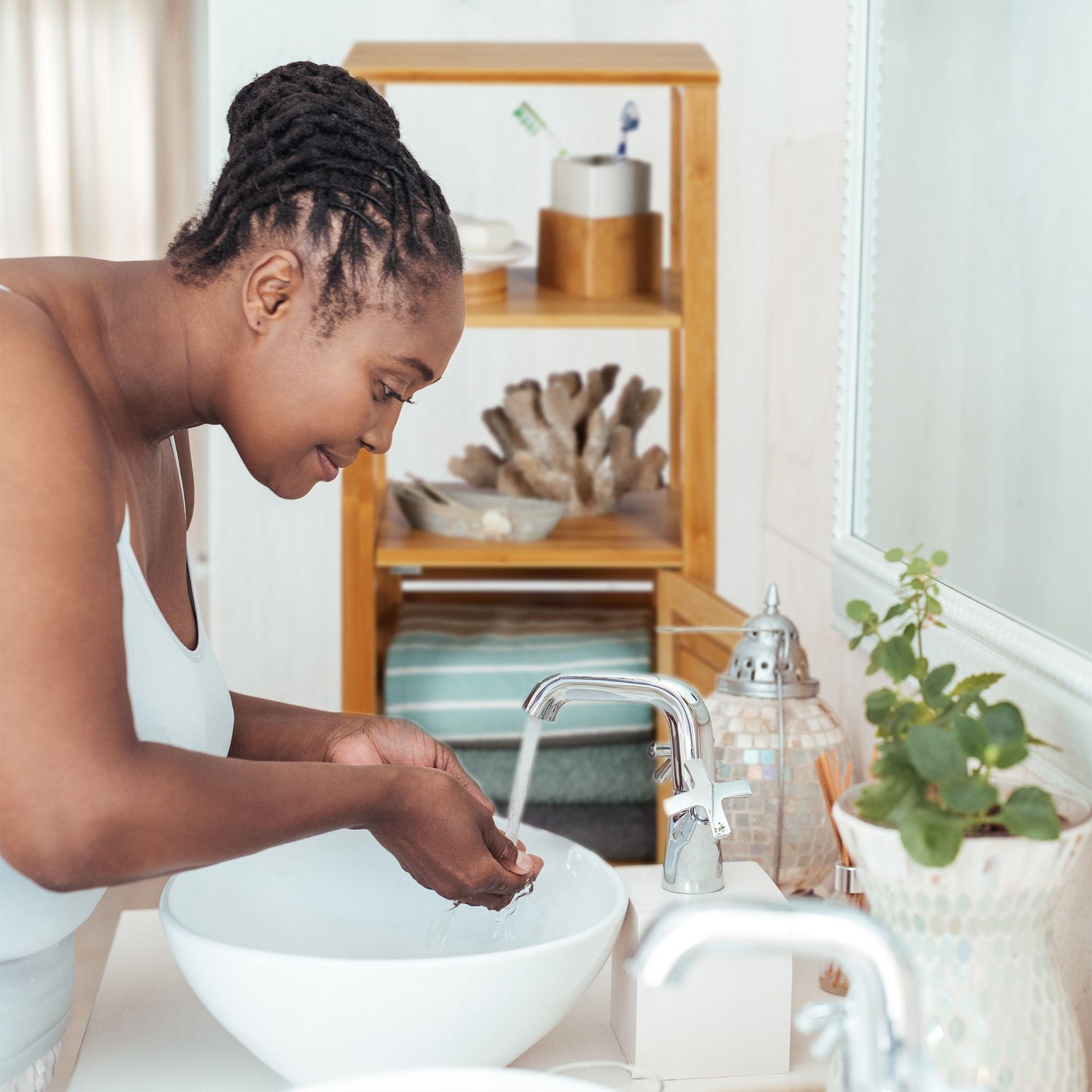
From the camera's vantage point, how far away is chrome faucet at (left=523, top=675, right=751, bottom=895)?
2.89 feet

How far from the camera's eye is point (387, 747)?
102 centimetres

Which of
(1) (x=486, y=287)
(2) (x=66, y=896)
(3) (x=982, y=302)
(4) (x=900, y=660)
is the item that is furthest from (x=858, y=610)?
(1) (x=486, y=287)

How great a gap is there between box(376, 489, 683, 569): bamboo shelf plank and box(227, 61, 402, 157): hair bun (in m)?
0.86

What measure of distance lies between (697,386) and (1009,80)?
0.70 meters

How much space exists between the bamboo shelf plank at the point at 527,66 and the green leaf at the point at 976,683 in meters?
1.00

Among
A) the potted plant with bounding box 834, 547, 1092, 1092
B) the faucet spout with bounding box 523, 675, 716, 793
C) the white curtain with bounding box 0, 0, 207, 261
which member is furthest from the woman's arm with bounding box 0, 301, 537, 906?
the white curtain with bounding box 0, 0, 207, 261

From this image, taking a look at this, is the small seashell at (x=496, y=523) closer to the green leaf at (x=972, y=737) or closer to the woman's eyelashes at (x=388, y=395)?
the woman's eyelashes at (x=388, y=395)

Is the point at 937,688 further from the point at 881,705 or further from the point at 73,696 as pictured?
the point at 73,696

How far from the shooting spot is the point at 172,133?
3.02 metres

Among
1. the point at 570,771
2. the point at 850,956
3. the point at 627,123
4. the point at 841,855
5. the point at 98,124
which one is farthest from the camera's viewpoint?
the point at 98,124

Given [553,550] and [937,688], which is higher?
[937,688]

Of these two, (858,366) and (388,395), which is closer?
(388,395)

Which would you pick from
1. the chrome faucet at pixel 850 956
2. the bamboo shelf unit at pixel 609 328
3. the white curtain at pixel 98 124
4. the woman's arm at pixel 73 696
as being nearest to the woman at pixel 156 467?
the woman's arm at pixel 73 696

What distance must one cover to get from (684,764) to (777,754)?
22 centimetres
